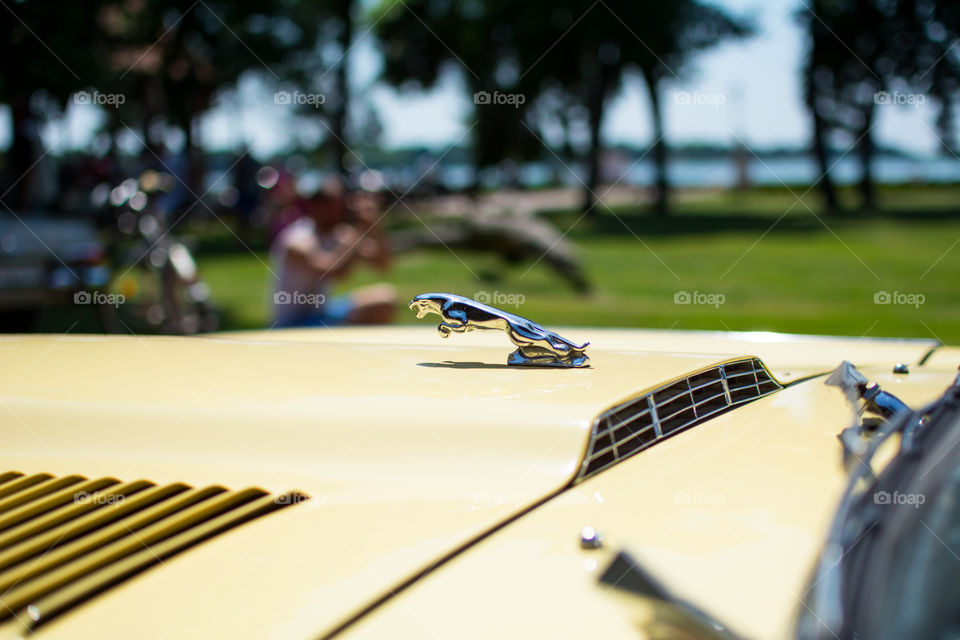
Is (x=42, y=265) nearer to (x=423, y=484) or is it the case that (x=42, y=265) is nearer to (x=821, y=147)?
(x=423, y=484)

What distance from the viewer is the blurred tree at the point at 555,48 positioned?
2339 cm

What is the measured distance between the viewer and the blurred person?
469 centimetres

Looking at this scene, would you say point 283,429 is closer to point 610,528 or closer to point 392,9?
point 610,528

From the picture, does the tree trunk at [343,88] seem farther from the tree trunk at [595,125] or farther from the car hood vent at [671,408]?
the car hood vent at [671,408]

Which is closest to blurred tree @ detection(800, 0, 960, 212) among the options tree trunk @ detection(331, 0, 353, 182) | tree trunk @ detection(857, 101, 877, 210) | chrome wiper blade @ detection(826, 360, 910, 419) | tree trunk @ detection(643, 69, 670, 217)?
tree trunk @ detection(857, 101, 877, 210)

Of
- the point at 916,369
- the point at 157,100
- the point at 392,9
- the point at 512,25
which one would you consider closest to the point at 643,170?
the point at 512,25

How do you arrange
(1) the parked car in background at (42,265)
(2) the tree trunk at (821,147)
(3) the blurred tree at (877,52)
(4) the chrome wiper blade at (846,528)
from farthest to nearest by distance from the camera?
(2) the tree trunk at (821,147), (3) the blurred tree at (877,52), (1) the parked car in background at (42,265), (4) the chrome wiper blade at (846,528)

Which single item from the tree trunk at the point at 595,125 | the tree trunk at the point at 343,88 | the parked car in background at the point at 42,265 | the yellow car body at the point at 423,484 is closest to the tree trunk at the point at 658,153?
the tree trunk at the point at 595,125

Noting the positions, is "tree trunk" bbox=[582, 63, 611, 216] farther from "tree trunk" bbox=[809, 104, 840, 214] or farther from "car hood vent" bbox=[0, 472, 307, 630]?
"car hood vent" bbox=[0, 472, 307, 630]

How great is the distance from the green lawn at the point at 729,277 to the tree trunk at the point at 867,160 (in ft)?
6.22

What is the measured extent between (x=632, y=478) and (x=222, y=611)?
1.91ft

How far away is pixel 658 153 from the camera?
24.4m

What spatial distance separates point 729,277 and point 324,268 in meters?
7.37

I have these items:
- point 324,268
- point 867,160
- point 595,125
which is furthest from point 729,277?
point 595,125
